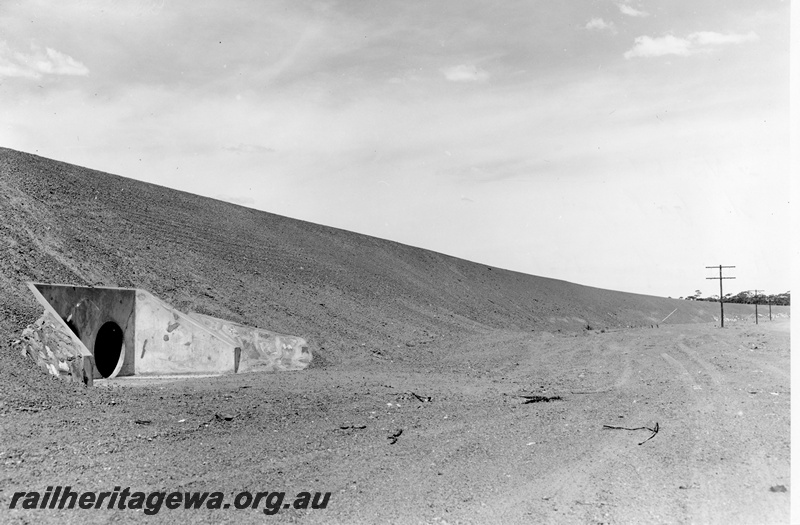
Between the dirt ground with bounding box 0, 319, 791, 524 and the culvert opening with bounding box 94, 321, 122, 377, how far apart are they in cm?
291

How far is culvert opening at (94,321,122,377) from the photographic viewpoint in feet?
52.7

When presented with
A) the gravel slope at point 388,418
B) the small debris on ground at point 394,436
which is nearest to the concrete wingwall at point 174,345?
the gravel slope at point 388,418

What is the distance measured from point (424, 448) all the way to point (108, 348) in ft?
37.1

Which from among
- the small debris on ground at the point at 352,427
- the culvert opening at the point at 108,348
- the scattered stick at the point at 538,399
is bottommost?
the scattered stick at the point at 538,399

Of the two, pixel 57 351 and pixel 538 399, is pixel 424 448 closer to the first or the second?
pixel 538 399

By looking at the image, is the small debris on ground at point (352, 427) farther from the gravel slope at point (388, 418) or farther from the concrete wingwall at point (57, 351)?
the concrete wingwall at point (57, 351)

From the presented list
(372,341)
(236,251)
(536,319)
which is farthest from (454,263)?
(372,341)

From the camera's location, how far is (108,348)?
16.3 m

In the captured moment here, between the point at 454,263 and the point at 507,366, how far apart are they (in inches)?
1368

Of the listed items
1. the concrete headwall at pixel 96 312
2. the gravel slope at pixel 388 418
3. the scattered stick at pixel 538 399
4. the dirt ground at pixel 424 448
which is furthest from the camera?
the concrete headwall at pixel 96 312

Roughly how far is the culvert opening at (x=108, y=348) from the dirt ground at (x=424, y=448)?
2912 millimetres

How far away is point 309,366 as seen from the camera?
17453 millimetres

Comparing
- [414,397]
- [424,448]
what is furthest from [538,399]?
[424,448]

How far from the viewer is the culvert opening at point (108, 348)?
1606 cm
